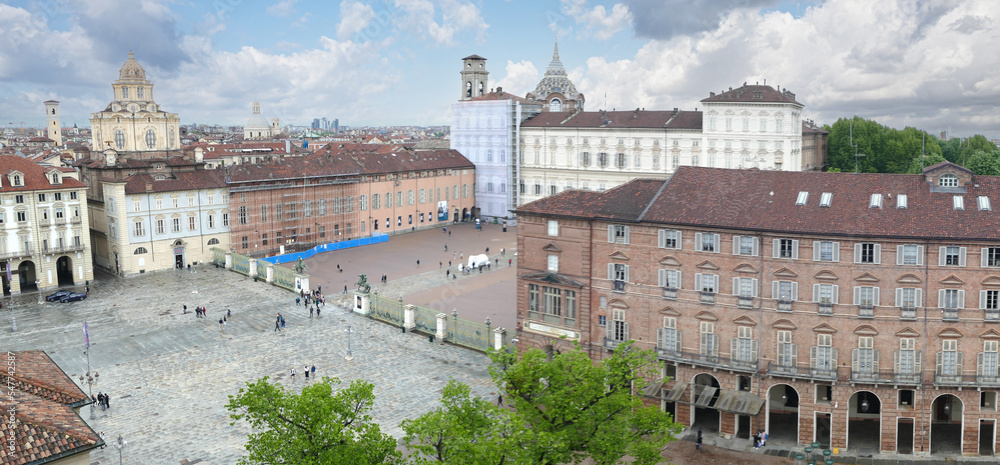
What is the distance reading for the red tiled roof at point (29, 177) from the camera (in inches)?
2726

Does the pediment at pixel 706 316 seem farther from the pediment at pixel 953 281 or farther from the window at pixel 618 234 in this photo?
the pediment at pixel 953 281

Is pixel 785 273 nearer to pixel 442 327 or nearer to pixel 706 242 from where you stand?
pixel 706 242

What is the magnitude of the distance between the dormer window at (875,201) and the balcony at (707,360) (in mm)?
10236

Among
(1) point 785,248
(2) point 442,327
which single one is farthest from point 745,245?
(2) point 442,327

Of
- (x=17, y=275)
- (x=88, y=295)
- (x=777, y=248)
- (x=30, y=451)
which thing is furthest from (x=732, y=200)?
(x=17, y=275)

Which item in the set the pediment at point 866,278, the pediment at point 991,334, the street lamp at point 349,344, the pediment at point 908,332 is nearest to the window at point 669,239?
the pediment at point 866,278

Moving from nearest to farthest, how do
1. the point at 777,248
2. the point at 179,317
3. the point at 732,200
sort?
the point at 777,248 → the point at 732,200 → the point at 179,317

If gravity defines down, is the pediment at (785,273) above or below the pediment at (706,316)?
above

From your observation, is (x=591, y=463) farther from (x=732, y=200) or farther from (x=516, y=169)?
(x=516, y=169)

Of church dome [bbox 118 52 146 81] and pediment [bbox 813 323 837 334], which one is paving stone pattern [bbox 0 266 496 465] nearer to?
pediment [bbox 813 323 837 334]

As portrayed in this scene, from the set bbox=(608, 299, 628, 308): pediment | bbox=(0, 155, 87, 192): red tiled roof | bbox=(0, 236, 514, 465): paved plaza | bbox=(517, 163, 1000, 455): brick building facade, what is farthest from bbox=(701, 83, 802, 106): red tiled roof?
bbox=(0, 155, 87, 192): red tiled roof

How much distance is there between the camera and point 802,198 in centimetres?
4100

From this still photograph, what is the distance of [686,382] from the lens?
41.8 meters

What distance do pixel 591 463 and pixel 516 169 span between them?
80353 millimetres
